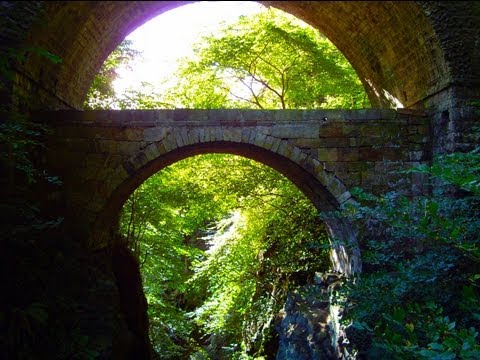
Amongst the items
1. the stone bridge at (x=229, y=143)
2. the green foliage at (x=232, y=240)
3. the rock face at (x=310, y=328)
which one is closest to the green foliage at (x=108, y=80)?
the green foliage at (x=232, y=240)

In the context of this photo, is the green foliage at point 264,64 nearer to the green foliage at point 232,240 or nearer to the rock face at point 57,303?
the green foliage at point 232,240

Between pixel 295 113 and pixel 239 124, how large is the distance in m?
0.72

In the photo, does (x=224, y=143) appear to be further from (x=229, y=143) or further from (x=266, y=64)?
(x=266, y=64)

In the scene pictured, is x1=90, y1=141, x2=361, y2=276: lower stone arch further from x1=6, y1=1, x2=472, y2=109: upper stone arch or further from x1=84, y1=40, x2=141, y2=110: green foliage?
x1=84, y1=40, x2=141, y2=110: green foliage

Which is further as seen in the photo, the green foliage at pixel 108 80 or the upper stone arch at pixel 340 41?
the green foliage at pixel 108 80

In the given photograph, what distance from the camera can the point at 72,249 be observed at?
5.25m

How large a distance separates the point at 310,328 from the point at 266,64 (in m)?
5.46

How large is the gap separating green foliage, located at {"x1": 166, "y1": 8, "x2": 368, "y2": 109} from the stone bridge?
304 cm

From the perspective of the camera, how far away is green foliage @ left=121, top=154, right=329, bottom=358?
782cm

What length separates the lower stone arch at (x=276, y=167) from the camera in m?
5.69

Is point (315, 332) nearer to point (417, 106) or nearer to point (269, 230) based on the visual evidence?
point (269, 230)

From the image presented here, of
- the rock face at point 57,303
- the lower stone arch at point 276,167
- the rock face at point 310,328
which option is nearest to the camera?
the rock face at point 57,303

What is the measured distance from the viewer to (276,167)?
6.48 metres

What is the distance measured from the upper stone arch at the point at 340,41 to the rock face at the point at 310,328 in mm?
3004
